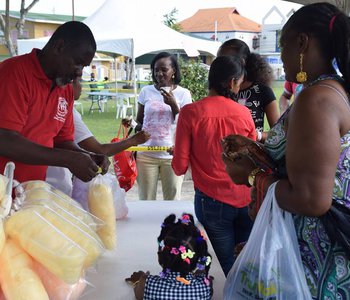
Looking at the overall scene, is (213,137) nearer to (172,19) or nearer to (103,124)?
(103,124)

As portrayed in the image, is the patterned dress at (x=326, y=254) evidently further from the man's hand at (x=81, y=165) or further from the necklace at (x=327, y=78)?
the man's hand at (x=81, y=165)

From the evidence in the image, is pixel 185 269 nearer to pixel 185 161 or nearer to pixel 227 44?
pixel 185 161

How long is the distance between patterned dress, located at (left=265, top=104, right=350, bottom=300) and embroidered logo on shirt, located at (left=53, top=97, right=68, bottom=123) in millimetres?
1009

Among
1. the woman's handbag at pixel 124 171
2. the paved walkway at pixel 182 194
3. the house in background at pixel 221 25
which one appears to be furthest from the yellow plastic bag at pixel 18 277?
the house in background at pixel 221 25

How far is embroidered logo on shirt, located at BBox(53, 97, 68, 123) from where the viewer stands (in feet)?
5.37

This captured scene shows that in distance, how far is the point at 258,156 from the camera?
1137 mm

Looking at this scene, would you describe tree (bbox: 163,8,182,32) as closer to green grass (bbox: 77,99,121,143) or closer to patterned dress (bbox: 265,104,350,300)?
green grass (bbox: 77,99,121,143)

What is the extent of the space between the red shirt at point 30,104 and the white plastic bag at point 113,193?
16 centimetres

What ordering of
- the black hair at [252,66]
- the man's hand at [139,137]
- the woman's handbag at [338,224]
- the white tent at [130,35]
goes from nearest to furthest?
the woman's handbag at [338,224]
the man's hand at [139,137]
the black hair at [252,66]
the white tent at [130,35]

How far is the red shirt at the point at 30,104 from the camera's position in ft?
4.68

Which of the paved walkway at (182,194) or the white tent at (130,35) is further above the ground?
the white tent at (130,35)

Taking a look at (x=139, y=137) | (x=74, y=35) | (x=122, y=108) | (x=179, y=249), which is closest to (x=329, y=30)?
(x=179, y=249)

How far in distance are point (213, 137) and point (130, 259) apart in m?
0.73

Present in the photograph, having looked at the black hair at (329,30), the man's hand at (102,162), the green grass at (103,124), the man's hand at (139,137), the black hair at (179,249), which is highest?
the black hair at (329,30)
